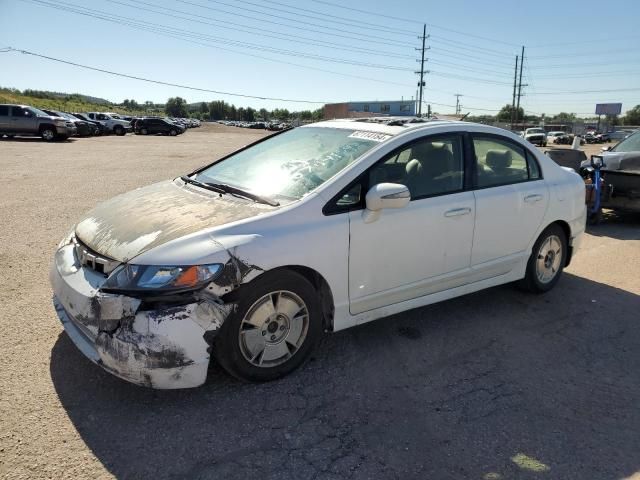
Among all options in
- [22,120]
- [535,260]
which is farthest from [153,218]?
[22,120]

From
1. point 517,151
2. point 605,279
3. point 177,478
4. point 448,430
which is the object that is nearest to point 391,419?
point 448,430

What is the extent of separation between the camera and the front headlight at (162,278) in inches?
109

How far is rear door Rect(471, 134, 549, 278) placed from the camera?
421cm

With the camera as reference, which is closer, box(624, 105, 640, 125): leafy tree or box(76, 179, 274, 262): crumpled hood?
box(76, 179, 274, 262): crumpled hood

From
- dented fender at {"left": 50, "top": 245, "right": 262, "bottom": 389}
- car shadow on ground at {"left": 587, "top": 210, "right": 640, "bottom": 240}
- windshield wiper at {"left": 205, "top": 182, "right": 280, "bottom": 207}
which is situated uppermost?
windshield wiper at {"left": 205, "top": 182, "right": 280, "bottom": 207}

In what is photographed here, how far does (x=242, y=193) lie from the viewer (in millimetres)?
3596

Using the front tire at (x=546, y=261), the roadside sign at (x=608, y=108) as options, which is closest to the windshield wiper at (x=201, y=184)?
the front tire at (x=546, y=261)

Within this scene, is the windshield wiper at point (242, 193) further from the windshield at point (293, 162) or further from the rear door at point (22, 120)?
the rear door at point (22, 120)

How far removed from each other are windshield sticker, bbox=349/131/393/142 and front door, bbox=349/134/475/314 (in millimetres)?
154

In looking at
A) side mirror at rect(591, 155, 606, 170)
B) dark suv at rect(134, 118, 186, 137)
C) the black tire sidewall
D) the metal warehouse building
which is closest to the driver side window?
the black tire sidewall

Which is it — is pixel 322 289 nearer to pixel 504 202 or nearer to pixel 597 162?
pixel 504 202

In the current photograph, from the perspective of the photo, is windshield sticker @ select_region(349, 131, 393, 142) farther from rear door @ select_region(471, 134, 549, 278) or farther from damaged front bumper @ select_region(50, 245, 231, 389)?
damaged front bumper @ select_region(50, 245, 231, 389)

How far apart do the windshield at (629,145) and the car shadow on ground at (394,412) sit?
6.22m

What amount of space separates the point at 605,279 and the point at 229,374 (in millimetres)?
4528
